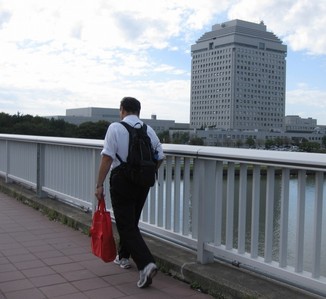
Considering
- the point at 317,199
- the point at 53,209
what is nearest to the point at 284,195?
the point at 317,199

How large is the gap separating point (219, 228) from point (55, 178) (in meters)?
4.39

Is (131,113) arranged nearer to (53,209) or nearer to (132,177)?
(132,177)

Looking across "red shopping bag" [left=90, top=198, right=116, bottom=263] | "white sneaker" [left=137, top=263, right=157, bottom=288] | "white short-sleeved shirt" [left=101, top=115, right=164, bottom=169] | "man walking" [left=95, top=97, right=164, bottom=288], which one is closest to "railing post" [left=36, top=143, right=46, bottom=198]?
"red shopping bag" [left=90, top=198, right=116, bottom=263]

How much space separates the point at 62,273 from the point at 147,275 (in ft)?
3.16

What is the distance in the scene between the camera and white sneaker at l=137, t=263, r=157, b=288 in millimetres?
3754

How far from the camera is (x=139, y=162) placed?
149 inches

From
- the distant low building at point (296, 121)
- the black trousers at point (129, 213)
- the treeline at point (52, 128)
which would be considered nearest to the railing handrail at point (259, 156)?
the black trousers at point (129, 213)

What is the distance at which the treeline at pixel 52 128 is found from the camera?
47.8m

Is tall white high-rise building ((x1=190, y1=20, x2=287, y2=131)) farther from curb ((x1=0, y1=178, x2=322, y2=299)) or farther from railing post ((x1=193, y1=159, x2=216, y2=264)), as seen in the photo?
railing post ((x1=193, y1=159, x2=216, y2=264))

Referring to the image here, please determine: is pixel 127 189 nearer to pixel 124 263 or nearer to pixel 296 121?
pixel 124 263

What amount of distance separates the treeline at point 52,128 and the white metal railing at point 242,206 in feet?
109

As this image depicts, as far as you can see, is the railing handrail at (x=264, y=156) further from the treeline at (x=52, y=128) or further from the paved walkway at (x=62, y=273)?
the treeline at (x=52, y=128)

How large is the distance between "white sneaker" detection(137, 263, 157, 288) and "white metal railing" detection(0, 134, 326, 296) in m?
0.56

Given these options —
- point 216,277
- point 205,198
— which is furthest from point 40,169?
point 216,277
